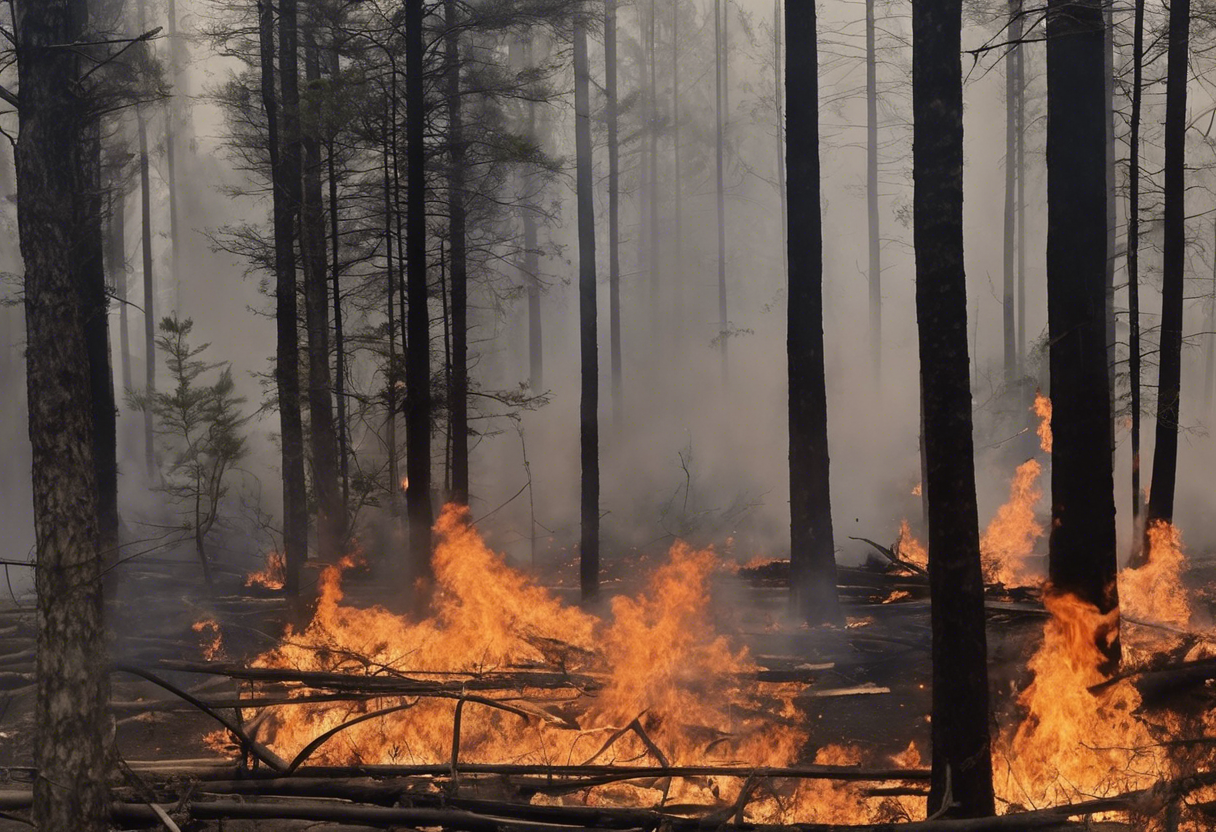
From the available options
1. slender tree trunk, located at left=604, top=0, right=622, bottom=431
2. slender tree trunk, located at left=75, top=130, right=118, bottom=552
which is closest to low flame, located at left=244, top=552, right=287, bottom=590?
slender tree trunk, located at left=75, top=130, right=118, bottom=552

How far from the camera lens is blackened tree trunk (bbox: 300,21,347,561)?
16.5m

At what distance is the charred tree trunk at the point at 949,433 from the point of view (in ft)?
19.7

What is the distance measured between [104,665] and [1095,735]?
7.69m

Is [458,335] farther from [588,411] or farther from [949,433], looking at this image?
[949,433]

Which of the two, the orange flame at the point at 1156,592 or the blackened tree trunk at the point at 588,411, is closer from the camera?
the orange flame at the point at 1156,592

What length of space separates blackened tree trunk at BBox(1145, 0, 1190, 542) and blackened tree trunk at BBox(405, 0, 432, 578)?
35.1 ft

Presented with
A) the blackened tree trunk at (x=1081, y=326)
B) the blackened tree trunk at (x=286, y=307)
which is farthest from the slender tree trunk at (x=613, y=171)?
the blackened tree trunk at (x=1081, y=326)

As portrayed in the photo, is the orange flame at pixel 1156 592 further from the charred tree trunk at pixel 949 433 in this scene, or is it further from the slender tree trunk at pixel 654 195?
the slender tree trunk at pixel 654 195

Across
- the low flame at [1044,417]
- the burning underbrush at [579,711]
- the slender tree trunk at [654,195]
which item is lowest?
the burning underbrush at [579,711]

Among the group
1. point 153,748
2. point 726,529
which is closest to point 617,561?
point 726,529

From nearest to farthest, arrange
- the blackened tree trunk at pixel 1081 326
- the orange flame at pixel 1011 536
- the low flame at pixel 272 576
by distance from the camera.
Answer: the blackened tree trunk at pixel 1081 326
the orange flame at pixel 1011 536
the low flame at pixel 272 576

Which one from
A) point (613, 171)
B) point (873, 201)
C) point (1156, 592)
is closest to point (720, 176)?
point (873, 201)

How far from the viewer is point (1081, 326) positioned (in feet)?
26.8

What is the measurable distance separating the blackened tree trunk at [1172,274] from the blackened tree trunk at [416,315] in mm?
10711
